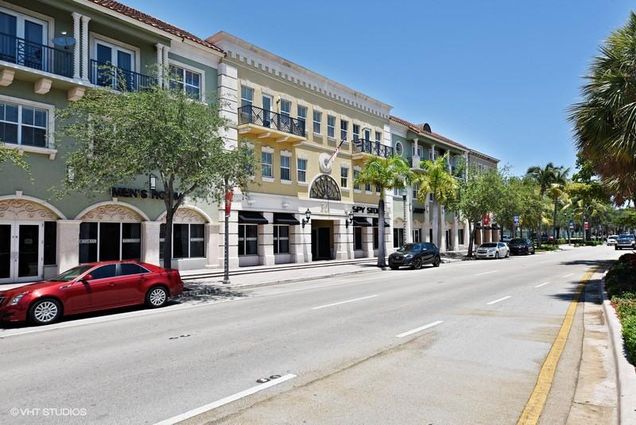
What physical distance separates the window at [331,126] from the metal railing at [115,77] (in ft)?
48.3

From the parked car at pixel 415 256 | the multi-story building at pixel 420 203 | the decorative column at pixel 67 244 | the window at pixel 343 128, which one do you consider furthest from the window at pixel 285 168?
the decorative column at pixel 67 244

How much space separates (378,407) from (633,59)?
13.7 meters

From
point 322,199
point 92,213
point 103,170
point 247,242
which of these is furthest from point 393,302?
point 322,199

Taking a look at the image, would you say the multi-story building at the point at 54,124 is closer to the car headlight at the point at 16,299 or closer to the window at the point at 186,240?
the window at the point at 186,240

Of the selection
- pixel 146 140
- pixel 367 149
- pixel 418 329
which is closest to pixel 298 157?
pixel 367 149

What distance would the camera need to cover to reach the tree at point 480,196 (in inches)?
1554

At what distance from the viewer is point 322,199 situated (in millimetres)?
32844

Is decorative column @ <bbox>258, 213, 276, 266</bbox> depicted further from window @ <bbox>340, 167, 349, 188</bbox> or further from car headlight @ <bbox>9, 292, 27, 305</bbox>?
car headlight @ <bbox>9, 292, 27, 305</bbox>

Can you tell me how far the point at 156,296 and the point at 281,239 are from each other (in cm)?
1686

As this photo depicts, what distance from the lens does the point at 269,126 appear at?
2853 cm

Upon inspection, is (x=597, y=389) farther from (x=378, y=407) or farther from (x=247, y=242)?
(x=247, y=242)

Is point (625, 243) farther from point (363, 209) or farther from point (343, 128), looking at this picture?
point (343, 128)

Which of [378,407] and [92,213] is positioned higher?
[92,213]

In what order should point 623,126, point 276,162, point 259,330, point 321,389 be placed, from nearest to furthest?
point 321,389 → point 259,330 → point 623,126 → point 276,162
